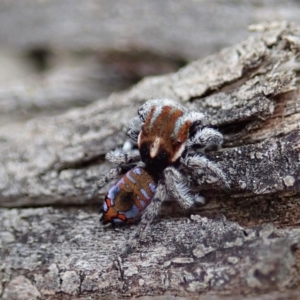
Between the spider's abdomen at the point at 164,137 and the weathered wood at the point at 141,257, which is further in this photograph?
the spider's abdomen at the point at 164,137

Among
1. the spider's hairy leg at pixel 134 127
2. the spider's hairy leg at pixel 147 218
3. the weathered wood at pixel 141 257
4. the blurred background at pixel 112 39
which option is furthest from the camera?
the blurred background at pixel 112 39

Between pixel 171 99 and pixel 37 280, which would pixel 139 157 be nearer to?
pixel 171 99

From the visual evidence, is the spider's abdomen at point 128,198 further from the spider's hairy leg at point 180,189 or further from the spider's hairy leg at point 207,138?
the spider's hairy leg at point 207,138

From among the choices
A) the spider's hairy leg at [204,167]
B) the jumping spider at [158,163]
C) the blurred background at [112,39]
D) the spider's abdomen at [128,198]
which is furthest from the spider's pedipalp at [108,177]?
the blurred background at [112,39]

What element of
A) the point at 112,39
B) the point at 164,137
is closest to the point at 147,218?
→ the point at 164,137

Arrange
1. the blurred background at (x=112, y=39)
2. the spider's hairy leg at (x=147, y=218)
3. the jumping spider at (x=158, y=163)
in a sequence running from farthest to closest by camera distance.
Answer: the blurred background at (x=112, y=39) → the jumping spider at (x=158, y=163) → the spider's hairy leg at (x=147, y=218)

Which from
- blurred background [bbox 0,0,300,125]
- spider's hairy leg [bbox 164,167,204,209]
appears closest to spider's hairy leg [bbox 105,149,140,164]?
spider's hairy leg [bbox 164,167,204,209]

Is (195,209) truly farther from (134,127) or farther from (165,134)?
(134,127)
